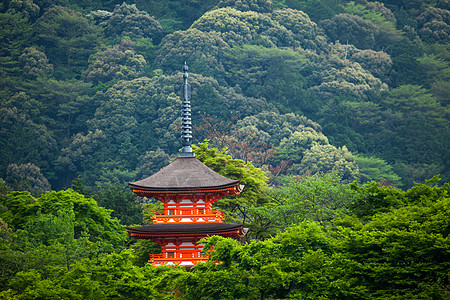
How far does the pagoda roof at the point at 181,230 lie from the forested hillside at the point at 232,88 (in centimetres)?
3223

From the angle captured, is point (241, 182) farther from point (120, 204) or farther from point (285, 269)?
point (120, 204)

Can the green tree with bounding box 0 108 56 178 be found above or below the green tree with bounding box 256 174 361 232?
above

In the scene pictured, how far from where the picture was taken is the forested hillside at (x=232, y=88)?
65188 mm

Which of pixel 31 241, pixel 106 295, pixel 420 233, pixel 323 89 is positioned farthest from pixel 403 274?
pixel 323 89

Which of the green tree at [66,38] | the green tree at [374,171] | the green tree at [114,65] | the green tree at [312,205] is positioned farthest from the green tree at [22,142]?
the green tree at [312,205]

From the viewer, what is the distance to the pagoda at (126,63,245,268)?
87.5ft

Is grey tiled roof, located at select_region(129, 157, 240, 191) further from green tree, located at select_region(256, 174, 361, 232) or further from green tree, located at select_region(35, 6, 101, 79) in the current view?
green tree, located at select_region(35, 6, 101, 79)

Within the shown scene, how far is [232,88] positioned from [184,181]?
45.2 meters

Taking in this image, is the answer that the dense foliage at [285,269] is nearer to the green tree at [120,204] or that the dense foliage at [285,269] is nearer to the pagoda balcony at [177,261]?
the pagoda balcony at [177,261]

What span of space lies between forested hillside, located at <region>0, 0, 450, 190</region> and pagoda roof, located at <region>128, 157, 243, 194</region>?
3091 centimetres

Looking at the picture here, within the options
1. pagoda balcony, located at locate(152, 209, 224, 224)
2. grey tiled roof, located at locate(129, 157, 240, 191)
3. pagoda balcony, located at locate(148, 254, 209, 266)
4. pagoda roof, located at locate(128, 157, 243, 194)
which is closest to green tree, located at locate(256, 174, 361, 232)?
pagoda roof, located at locate(128, 157, 243, 194)

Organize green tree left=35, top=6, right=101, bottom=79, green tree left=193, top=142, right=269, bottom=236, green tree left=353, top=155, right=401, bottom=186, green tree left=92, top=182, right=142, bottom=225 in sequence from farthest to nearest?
green tree left=35, top=6, right=101, bottom=79 → green tree left=353, top=155, right=401, bottom=186 → green tree left=92, top=182, right=142, bottom=225 → green tree left=193, top=142, right=269, bottom=236

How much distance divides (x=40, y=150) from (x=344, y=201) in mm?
40054

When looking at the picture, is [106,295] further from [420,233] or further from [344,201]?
[344,201]
